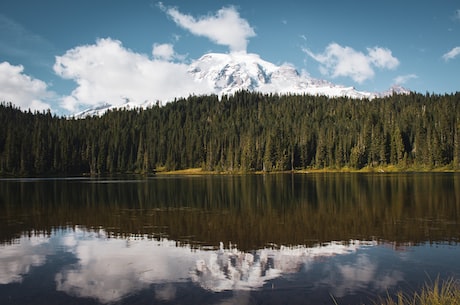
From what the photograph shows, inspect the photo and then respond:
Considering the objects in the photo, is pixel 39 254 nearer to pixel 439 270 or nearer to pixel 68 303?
pixel 68 303

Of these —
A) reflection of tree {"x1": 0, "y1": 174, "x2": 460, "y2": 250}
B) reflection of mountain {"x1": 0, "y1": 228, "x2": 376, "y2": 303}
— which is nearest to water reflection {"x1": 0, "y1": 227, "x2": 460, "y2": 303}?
reflection of mountain {"x1": 0, "y1": 228, "x2": 376, "y2": 303}

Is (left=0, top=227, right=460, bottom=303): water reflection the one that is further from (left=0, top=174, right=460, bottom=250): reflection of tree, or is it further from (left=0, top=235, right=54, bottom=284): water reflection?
(left=0, top=174, right=460, bottom=250): reflection of tree

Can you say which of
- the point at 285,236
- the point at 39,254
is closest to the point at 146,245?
the point at 39,254

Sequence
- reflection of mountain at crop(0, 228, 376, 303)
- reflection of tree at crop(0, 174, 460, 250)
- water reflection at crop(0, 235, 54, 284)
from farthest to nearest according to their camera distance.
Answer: reflection of tree at crop(0, 174, 460, 250)
water reflection at crop(0, 235, 54, 284)
reflection of mountain at crop(0, 228, 376, 303)

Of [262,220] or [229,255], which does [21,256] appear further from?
[262,220]

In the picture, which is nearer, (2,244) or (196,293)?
(196,293)

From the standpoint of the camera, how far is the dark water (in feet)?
56.2

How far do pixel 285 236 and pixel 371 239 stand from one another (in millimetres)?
5679

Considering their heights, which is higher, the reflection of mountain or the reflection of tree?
the reflection of tree

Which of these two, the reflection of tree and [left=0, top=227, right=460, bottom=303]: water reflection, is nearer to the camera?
[left=0, top=227, right=460, bottom=303]: water reflection

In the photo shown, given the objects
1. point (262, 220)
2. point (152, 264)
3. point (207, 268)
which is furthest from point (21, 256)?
point (262, 220)

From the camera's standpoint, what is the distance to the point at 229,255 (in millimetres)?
23344

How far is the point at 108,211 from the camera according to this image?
46375mm

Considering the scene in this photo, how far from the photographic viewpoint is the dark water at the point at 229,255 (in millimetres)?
17125
